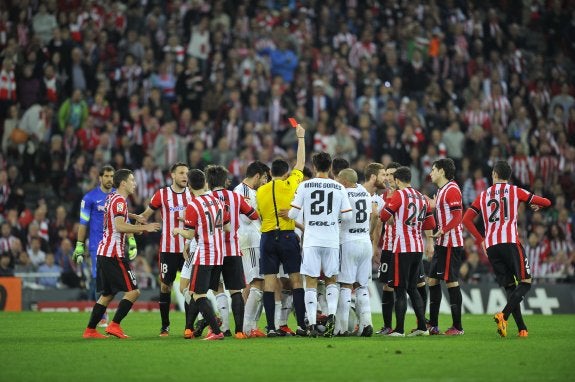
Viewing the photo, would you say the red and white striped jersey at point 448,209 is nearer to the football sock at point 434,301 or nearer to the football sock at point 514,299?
the football sock at point 434,301

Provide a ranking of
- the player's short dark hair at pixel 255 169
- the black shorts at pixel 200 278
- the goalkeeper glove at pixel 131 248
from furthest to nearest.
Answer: the goalkeeper glove at pixel 131 248 → the player's short dark hair at pixel 255 169 → the black shorts at pixel 200 278

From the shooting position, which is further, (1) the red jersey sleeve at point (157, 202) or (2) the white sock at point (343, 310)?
(1) the red jersey sleeve at point (157, 202)

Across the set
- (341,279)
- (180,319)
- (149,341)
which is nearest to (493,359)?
(341,279)

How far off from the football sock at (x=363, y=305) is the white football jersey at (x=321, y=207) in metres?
0.84

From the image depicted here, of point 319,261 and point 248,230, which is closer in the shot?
point 319,261

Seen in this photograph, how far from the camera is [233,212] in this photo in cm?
1486

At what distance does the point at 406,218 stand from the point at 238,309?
105 inches

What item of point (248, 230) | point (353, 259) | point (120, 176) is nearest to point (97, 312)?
point (120, 176)

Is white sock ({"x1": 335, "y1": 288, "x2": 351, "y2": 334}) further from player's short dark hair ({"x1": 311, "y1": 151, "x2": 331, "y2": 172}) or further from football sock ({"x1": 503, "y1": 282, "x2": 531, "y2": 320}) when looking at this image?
football sock ({"x1": 503, "y1": 282, "x2": 531, "y2": 320})

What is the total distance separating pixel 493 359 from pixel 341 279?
11.9ft

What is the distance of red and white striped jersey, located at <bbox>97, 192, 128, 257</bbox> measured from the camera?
14.9m

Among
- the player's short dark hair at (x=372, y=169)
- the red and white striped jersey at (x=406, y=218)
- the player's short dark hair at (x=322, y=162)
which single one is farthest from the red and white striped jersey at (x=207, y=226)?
the player's short dark hair at (x=372, y=169)

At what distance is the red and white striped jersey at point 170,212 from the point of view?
636 inches

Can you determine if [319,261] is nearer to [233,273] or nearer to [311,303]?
[311,303]
